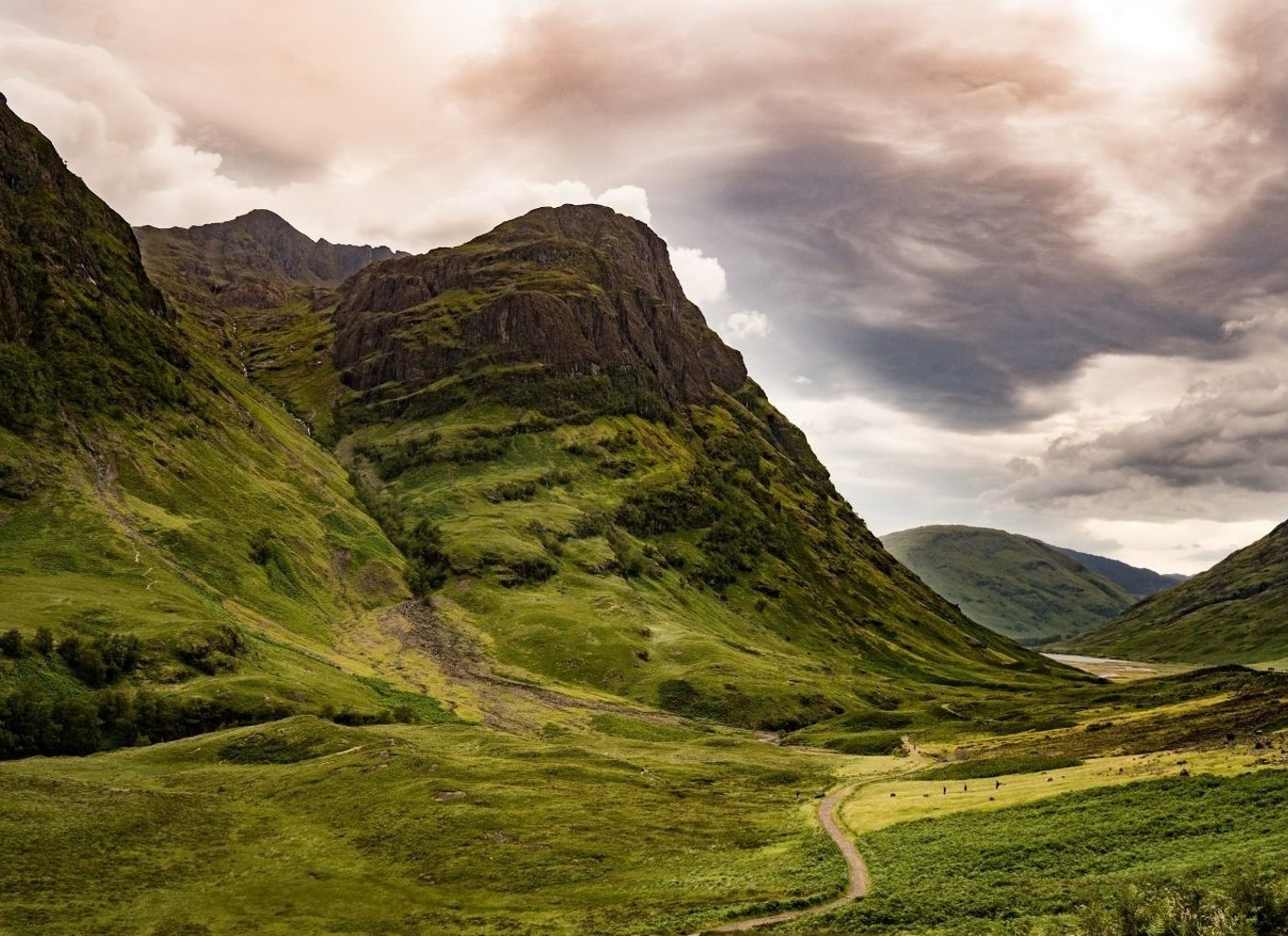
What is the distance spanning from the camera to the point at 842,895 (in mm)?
50719

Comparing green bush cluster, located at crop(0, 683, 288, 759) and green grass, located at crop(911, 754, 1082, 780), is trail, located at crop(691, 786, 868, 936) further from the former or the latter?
green bush cluster, located at crop(0, 683, 288, 759)

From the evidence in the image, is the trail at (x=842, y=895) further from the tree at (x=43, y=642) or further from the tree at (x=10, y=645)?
the tree at (x=43, y=642)

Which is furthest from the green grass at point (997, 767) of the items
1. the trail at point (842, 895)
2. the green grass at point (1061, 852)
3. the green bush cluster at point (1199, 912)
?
the green bush cluster at point (1199, 912)

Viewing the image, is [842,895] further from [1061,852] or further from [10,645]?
[10,645]

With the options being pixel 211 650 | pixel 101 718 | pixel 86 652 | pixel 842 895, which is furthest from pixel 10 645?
pixel 842 895

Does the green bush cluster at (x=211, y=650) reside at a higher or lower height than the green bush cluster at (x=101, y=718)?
higher

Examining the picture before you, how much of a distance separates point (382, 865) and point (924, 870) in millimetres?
44777

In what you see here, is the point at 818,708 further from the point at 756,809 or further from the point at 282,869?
the point at 282,869

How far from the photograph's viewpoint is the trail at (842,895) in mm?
46031

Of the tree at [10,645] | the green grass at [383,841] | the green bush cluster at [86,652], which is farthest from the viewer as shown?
the green bush cluster at [86,652]

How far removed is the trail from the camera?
46.0 metres

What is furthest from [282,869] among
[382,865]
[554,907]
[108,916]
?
[554,907]

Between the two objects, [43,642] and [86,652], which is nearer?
[43,642]

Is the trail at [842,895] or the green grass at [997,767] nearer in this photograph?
the trail at [842,895]
